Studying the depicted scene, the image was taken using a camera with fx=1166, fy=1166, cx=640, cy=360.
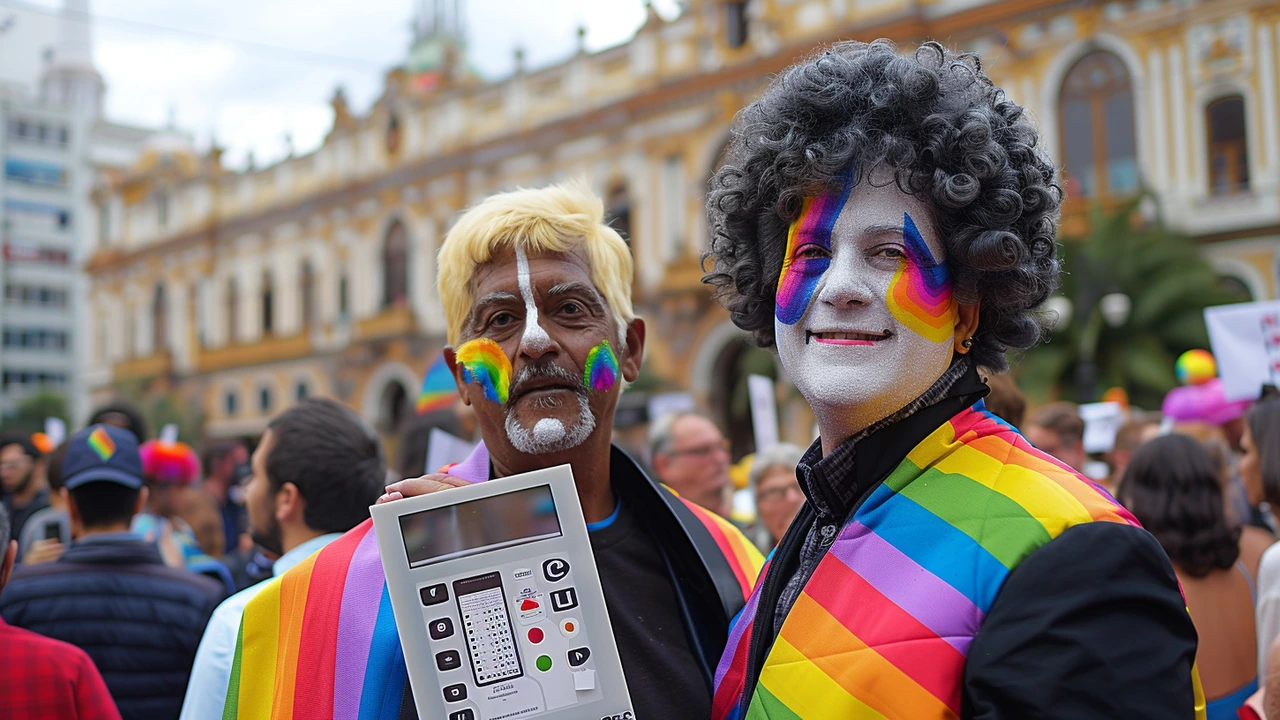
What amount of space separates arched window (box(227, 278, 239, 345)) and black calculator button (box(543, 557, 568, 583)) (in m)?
33.9

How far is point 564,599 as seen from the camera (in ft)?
6.85

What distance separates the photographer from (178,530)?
288 inches

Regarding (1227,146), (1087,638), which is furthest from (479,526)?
(1227,146)

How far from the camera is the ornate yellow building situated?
653 inches

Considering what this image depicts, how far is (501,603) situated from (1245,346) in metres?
5.36

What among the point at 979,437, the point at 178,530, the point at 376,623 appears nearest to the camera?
the point at 979,437

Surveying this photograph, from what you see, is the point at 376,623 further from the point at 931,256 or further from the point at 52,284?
the point at 52,284

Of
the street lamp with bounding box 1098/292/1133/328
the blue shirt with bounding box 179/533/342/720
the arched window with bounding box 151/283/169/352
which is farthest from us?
the arched window with bounding box 151/283/169/352

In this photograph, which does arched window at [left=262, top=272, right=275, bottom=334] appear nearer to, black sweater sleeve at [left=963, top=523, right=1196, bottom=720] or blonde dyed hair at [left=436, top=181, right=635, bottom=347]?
blonde dyed hair at [left=436, top=181, right=635, bottom=347]

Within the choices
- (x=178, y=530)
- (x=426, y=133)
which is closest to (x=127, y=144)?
(x=426, y=133)

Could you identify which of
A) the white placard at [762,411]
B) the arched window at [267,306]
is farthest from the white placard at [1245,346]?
the arched window at [267,306]

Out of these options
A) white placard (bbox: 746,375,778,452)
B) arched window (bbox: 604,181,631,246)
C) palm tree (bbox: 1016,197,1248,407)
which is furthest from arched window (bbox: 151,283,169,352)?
white placard (bbox: 746,375,778,452)

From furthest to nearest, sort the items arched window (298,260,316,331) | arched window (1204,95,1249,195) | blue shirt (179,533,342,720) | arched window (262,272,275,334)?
arched window (262,272,275,334) → arched window (298,260,316,331) → arched window (1204,95,1249,195) → blue shirt (179,533,342,720)

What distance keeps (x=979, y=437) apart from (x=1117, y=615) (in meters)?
0.46
